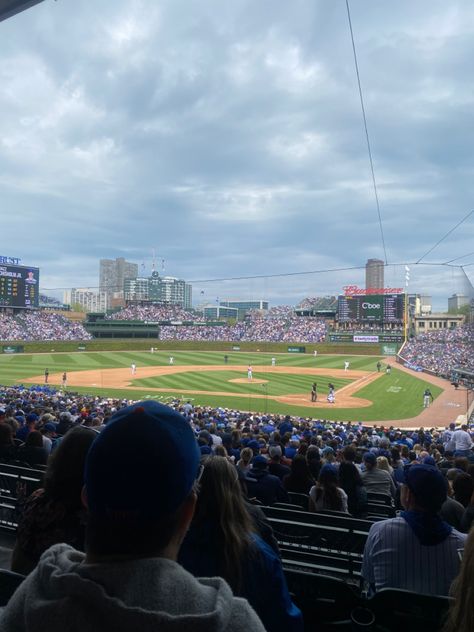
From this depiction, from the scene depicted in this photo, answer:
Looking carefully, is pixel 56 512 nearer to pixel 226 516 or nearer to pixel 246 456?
pixel 226 516

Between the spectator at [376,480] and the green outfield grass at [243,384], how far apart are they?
17453 mm

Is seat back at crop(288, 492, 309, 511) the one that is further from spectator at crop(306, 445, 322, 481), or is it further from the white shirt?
the white shirt

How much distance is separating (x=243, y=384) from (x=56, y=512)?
34.2 m

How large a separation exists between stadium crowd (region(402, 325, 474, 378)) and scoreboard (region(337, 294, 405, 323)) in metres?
10.4

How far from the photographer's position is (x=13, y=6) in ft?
24.3

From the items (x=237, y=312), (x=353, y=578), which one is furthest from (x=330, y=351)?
(x=353, y=578)

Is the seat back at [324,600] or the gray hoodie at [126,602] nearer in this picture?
the gray hoodie at [126,602]

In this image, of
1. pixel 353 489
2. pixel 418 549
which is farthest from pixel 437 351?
pixel 418 549

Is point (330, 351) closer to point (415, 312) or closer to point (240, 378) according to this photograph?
point (415, 312)

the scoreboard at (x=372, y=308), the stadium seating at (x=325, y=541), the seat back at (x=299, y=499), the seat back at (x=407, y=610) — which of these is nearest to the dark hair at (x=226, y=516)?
the seat back at (x=407, y=610)

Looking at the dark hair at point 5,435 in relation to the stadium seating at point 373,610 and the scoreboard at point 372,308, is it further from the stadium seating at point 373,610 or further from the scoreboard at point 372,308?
the scoreboard at point 372,308

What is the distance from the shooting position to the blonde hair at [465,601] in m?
1.47

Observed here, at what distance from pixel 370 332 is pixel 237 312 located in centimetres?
2748

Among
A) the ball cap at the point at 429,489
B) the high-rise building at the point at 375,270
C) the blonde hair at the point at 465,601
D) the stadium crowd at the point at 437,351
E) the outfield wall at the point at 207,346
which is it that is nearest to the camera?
→ the blonde hair at the point at 465,601
